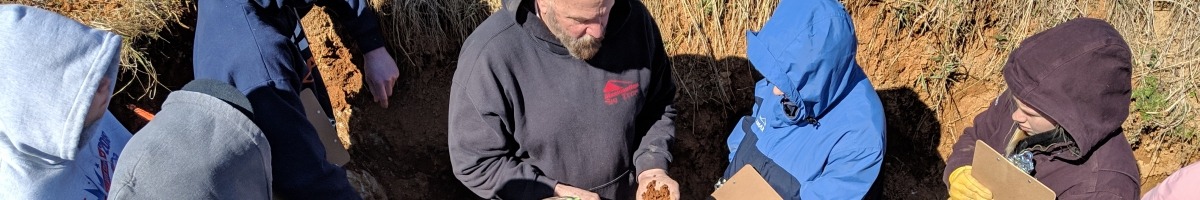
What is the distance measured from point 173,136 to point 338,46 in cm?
191

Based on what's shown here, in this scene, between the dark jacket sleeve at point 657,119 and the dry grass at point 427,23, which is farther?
the dry grass at point 427,23

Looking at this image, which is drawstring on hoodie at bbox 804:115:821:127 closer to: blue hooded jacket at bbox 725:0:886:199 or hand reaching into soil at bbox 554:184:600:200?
blue hooded jacket at bbox 725:0:886:199

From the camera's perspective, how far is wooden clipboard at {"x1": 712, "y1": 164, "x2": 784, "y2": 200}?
2.46 m

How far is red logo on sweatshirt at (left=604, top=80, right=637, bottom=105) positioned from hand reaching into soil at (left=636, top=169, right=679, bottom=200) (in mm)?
273

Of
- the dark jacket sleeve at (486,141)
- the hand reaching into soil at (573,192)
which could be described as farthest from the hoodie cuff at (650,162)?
the dark jacket sleeve at (486,141)

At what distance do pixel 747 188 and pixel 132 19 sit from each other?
2.51 meters

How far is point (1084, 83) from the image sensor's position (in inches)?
88.7

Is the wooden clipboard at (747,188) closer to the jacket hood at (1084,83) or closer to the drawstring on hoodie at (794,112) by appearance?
the drawstring on hoodie at (794,112)

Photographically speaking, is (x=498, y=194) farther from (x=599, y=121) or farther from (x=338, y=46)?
(x=338, y=46)

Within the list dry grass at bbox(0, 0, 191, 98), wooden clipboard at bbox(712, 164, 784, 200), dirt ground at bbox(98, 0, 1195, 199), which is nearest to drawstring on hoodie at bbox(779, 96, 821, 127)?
wooden clipboard at bbox(712, 164, 784, 200)

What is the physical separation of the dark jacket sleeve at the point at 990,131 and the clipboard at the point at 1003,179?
0.28 meters

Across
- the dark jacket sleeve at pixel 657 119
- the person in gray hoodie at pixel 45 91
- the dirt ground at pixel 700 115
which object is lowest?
the dirt ground at pixel 700 115

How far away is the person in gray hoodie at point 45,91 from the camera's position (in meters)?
1.75

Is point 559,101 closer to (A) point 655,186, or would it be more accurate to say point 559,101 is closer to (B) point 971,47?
(A) point 655,186
